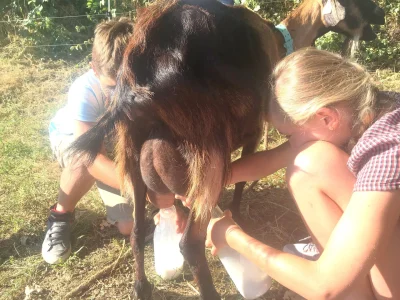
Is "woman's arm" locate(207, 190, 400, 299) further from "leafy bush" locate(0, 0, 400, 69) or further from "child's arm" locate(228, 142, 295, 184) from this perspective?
"leafy bush" locate(0, 0, 400, 69)

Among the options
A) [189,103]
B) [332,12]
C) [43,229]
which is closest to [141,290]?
[43,229]

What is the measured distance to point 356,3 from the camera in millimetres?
3340

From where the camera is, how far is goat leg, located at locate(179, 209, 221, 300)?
70.9 inches

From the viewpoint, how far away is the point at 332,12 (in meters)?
3.36

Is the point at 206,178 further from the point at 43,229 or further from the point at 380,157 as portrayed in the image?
the point at 43,229

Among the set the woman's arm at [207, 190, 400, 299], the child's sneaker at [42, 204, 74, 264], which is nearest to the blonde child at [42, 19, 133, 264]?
the child's sneaker at [42, 204, 74, 264]

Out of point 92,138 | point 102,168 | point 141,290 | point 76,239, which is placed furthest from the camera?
point 76,239

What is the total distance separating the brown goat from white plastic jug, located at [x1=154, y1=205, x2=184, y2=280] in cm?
26

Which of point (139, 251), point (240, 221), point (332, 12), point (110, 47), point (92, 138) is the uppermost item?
point (110, 47)

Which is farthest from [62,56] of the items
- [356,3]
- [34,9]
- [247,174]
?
[247,174]

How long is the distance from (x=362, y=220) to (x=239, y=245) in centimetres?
56

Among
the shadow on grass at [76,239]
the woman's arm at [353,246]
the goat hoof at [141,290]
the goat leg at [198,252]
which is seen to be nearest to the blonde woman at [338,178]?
the woman's arm at [353,246]

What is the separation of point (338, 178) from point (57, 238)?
157 centimetres

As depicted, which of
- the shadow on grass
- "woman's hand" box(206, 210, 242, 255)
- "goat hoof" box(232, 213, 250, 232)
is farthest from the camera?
"goat hoof" box(232, 213, 250, 232)
